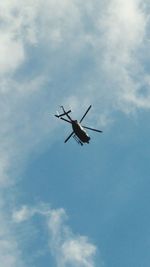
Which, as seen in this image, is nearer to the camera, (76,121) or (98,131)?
(98,131)

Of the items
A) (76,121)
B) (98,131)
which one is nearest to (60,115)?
(76,121)

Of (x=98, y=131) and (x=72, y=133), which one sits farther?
(x=72, y=133)

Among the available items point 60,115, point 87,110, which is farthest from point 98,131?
point 60,115

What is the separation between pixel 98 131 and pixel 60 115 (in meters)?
10.9

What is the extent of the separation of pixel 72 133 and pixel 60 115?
5.00m

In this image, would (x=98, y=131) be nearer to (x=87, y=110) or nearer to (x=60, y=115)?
(x=87, y=110)

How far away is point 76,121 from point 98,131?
7.38 metres

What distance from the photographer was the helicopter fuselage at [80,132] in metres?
75.6

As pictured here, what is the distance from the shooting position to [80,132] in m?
75.9

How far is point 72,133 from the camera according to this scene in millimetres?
75938

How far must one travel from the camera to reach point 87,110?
7256 cm

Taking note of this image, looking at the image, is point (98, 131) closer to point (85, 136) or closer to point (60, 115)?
point (85, 136)

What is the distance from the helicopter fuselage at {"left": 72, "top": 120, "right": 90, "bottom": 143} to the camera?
75.6 metres

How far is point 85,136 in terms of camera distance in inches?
2985
